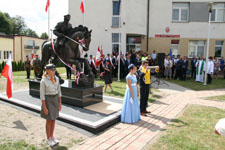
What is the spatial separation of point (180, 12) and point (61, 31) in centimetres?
1722

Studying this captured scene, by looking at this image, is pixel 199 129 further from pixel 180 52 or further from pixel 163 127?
pixel 180 52

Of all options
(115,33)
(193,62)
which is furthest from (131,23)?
(193,62)

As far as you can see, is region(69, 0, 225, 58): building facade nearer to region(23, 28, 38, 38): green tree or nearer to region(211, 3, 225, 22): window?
region(211, 3, 225, 22): window

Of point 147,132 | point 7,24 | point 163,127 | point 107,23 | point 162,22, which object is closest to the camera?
point 147,132

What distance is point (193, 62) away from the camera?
16906 millimetres

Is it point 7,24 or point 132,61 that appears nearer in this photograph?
point 132,61

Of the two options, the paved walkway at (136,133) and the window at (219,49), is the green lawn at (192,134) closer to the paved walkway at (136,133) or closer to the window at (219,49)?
the paved walkway at (136,133)

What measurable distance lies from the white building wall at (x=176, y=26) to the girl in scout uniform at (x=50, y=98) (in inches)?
708

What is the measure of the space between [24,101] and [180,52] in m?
17.8

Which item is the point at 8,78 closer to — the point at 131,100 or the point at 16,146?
the point at 16,146

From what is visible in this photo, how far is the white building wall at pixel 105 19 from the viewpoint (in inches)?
741

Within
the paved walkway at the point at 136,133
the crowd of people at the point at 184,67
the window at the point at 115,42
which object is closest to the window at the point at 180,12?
the crowd of people at the point at 184,67

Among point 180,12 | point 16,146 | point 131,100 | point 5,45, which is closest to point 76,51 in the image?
point 131,100

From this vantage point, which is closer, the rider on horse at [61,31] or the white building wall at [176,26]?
the rider on horse at [61,31]
